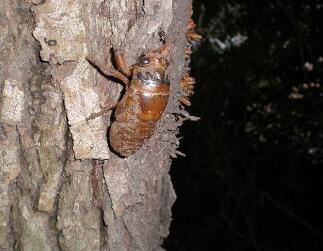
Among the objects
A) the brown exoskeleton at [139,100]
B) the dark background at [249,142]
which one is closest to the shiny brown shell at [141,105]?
the brown exoskeleton at [139,100]

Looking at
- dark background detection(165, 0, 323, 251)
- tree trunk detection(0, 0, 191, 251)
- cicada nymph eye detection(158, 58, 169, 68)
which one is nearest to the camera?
tree trunk detection(0, 0, 191, 251)

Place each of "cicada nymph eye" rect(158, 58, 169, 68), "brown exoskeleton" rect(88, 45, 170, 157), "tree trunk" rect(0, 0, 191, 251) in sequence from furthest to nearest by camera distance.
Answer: "cicada nymph eye" rect(158, 58, 169, 68), "brown exoskeleton" rect(88, 45, 170, 157), "tree trunk" rect(0, 0, 191, 251)

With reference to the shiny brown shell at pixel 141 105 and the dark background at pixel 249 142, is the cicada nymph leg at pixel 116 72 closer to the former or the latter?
the shiny brown shell at pixel 141 105

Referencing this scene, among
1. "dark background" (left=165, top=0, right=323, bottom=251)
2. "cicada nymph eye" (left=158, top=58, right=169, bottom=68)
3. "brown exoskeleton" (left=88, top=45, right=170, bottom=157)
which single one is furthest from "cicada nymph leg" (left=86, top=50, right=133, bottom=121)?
"dark background" (left=165, top=0, right=323, bottom=251)

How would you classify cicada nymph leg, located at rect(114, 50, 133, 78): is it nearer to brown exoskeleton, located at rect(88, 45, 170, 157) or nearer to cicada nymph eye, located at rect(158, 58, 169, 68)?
brown exoskeleton, located at rect(88, 45, 170, 157)

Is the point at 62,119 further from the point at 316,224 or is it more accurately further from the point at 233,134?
the point at 316,224
